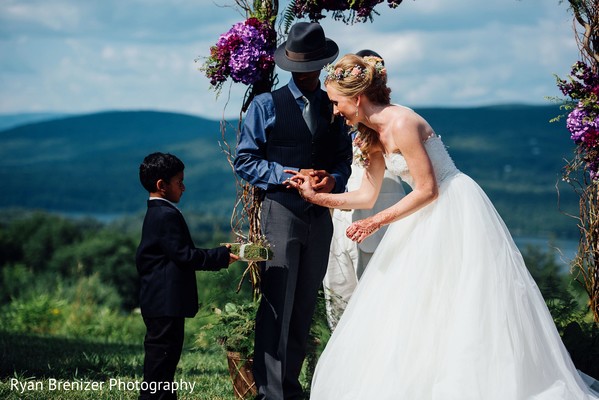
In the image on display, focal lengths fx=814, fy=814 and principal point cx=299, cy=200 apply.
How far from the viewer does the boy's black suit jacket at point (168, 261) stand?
437 cm

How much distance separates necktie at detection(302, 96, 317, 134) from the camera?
492 centimetres

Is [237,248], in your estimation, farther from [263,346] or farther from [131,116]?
[131,116]

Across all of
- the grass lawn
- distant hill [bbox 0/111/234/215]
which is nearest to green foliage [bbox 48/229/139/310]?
the grass lawn

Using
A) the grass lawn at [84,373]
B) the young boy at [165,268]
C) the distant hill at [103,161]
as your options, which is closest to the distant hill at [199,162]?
the distant hill at [103,161]

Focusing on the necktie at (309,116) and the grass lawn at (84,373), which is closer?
the necktie at (309,116)

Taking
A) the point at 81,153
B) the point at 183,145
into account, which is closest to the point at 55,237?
the point at 183,145

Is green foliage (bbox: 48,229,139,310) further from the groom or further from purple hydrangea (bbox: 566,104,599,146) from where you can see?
purple hydrangea (bbox: 566,104,599,146)

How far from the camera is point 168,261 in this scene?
4.42 meters

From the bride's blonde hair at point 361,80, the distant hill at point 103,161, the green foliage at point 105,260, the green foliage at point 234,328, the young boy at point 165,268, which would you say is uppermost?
the distant hill at point 103,161

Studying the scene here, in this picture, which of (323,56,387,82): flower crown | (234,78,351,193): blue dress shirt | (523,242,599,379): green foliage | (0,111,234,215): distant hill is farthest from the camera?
(0,111,234,215): distant hill

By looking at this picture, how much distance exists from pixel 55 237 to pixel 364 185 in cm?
2567

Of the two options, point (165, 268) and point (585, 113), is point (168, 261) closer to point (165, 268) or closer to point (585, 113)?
point (165, 268)

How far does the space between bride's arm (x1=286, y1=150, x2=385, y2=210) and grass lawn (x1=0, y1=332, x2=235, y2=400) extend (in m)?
1.60

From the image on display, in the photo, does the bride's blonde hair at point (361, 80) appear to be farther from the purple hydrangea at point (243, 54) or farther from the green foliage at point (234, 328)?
the green foliage at point (234, 328)
